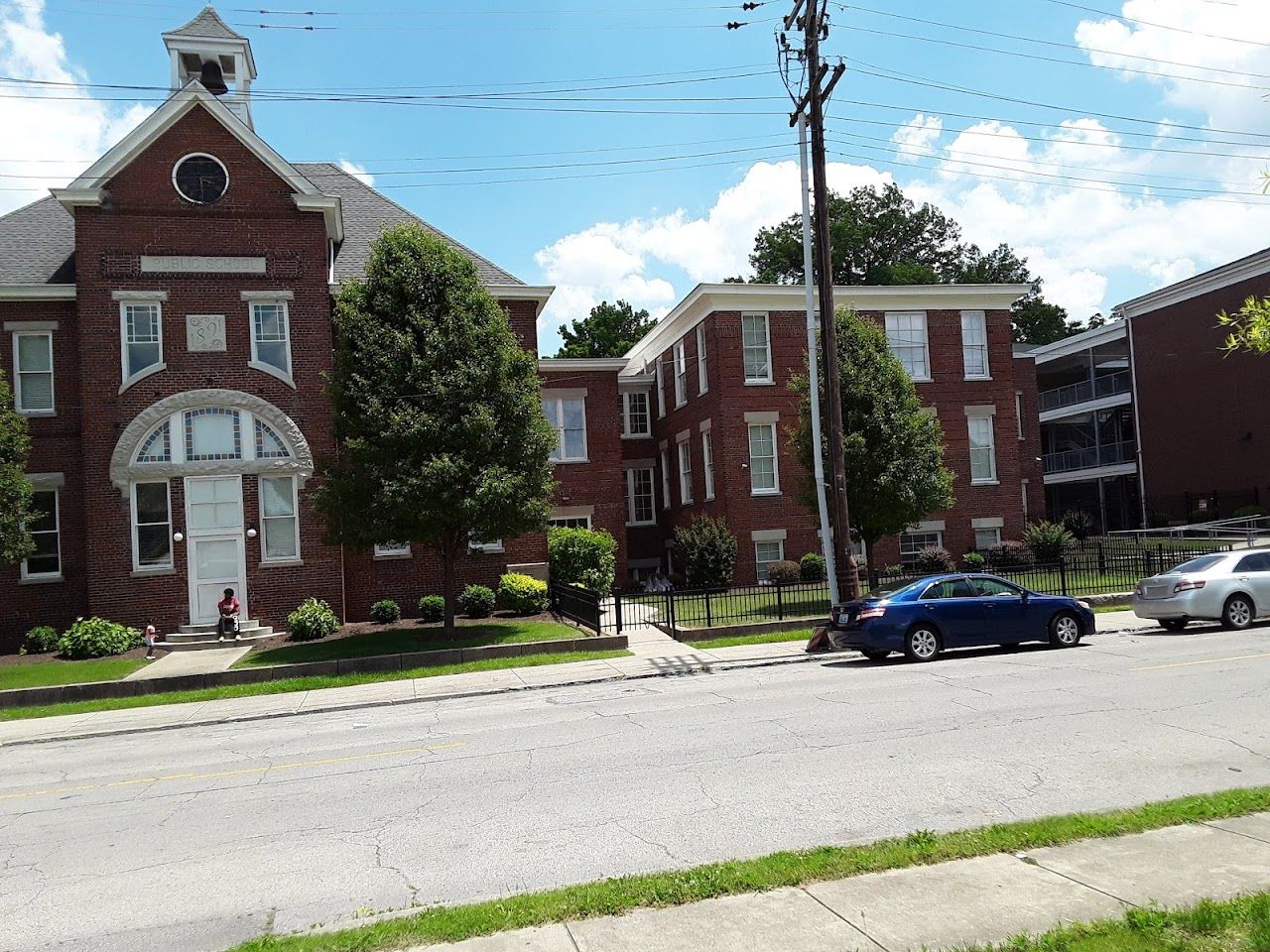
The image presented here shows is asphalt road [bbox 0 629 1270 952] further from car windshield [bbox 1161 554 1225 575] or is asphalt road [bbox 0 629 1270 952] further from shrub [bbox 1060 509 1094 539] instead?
shrub [bbox 1060 509 1094 539]

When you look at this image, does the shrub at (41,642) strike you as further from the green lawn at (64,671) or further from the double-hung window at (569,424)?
the double-hung window at (569,424)

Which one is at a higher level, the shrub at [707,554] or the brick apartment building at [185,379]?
the brick apartment building at [185,379]

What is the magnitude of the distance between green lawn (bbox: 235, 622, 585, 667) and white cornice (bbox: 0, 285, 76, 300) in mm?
11300

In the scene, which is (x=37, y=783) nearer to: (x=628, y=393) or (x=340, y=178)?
(x=340, y=178)

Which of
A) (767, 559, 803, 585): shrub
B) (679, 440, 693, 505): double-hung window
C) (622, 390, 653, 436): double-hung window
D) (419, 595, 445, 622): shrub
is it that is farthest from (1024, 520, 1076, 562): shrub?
(419, 595, 445, 622): shrub

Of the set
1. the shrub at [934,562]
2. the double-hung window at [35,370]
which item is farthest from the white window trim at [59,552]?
the shrub at [934,562]

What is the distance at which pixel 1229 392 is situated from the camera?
41.1 m

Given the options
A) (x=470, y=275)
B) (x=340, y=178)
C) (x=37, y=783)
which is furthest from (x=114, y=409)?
(x=37, y=783)

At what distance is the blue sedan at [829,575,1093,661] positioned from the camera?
54.1ft

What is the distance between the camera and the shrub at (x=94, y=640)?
22734mm

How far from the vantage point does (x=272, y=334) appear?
85.0ft

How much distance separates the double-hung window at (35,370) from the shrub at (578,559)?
14068 mm

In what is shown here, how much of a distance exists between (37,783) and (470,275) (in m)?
14.5

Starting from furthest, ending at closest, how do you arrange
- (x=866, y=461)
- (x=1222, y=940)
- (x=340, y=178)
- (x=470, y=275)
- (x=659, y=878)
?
(x=340, y=178) < (x=866, y=461) < (x=470, y=275) < (x=659, y=878) < (x=1222, y=940)
